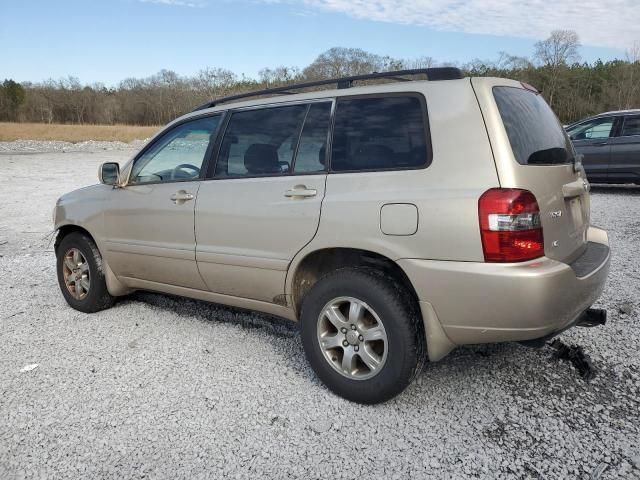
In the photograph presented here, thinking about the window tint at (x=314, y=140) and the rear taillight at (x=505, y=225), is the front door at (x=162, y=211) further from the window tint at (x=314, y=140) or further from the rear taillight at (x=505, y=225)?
the rear taillight at (x=505, y=225)

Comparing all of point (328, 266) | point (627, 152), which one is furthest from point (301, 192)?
point (627, 152)

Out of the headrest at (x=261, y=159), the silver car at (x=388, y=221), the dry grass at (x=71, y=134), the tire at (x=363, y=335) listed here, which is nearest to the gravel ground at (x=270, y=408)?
the tire at (x=363, y=335)

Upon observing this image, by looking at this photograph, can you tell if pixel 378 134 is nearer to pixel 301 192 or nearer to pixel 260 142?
pixel 301 192

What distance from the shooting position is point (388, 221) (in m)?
2.77

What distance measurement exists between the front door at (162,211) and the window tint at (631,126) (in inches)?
410

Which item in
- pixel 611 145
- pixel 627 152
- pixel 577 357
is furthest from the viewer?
pixel 611 145

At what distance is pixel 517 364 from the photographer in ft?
11.3

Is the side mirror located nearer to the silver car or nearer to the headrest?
the silver car

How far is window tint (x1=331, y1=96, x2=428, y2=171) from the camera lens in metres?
2.84

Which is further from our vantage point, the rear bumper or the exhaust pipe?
the exhaust pipe

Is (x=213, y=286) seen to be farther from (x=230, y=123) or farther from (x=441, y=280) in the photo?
(x=441, y=280)

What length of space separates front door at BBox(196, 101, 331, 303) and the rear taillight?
38.3 inches

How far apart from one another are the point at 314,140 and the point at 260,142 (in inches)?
19.5

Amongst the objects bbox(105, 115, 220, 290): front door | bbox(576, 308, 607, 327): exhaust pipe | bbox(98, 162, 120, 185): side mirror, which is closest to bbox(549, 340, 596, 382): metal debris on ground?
bbox(576, 308, 607, 327): exhaust pipe
